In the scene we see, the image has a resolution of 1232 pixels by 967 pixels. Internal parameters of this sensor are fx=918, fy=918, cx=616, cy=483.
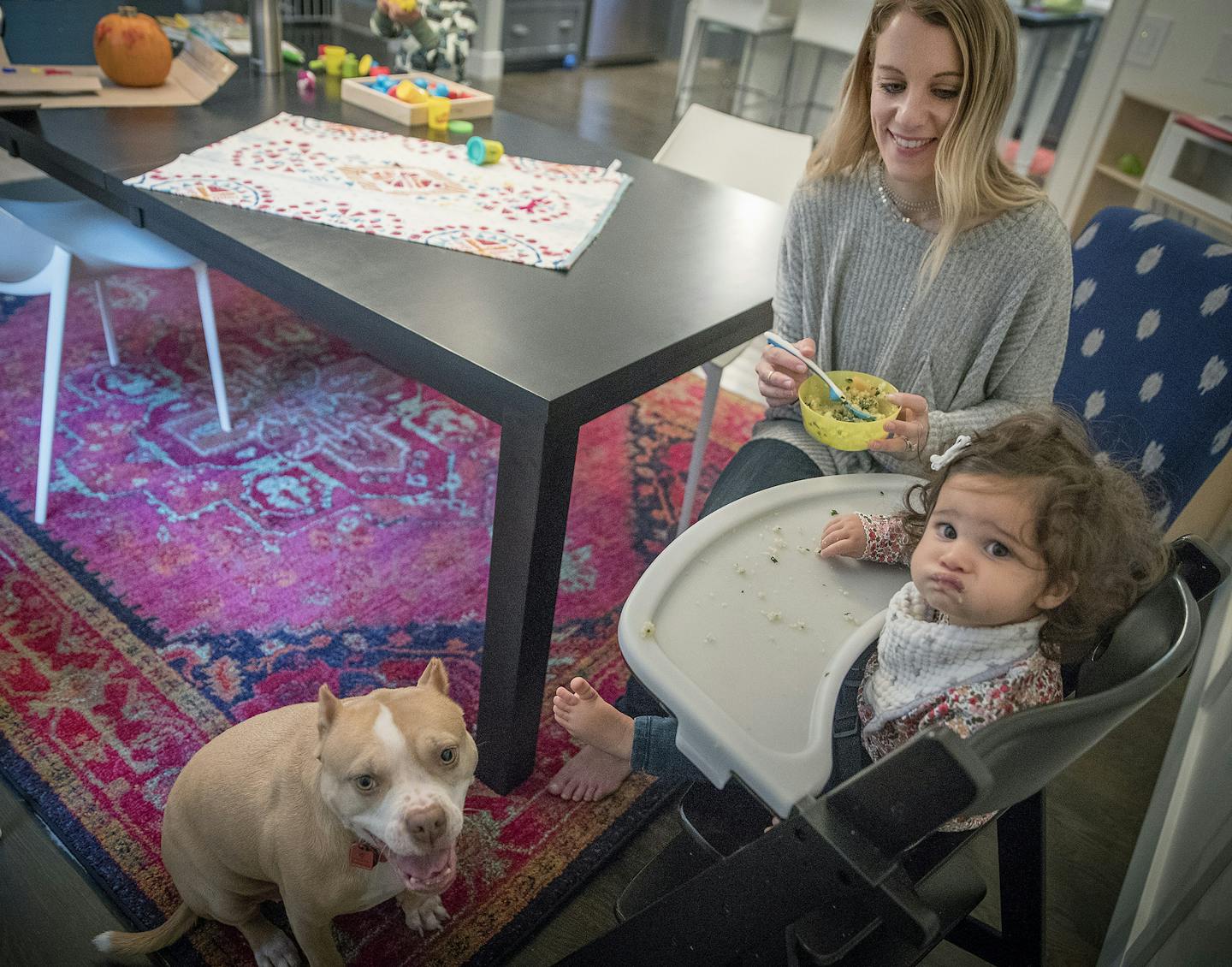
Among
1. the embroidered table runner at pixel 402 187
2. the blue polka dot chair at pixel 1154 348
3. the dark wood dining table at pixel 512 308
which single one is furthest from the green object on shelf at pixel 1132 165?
the embroidered table runner at pixel 402 187

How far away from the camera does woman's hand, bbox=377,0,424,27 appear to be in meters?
2.15

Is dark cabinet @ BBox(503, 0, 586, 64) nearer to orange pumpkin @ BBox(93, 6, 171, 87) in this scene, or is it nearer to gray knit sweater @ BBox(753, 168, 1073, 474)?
orange pumpkin @ BBox(93, 6, 171, 87)

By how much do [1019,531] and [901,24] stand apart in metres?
0.73

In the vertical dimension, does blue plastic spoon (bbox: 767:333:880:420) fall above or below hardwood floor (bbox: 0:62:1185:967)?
above

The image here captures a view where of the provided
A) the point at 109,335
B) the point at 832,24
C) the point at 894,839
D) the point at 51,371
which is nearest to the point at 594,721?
the point at 894,839

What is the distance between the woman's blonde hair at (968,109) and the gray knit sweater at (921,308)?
3 cm

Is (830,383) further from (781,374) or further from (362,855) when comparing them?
(362,855)

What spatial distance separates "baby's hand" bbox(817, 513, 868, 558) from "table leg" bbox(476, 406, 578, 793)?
0.33 metres

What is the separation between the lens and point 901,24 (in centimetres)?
121

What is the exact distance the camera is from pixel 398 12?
7.10ft

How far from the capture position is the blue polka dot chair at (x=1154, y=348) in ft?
4.38

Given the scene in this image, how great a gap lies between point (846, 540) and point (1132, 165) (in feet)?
10.0

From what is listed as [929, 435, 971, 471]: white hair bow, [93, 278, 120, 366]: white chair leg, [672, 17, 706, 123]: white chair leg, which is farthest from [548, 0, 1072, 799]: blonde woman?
[672, 17, 706, 123]: white chair leg

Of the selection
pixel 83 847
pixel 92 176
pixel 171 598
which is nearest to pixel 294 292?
pixel 92 176
